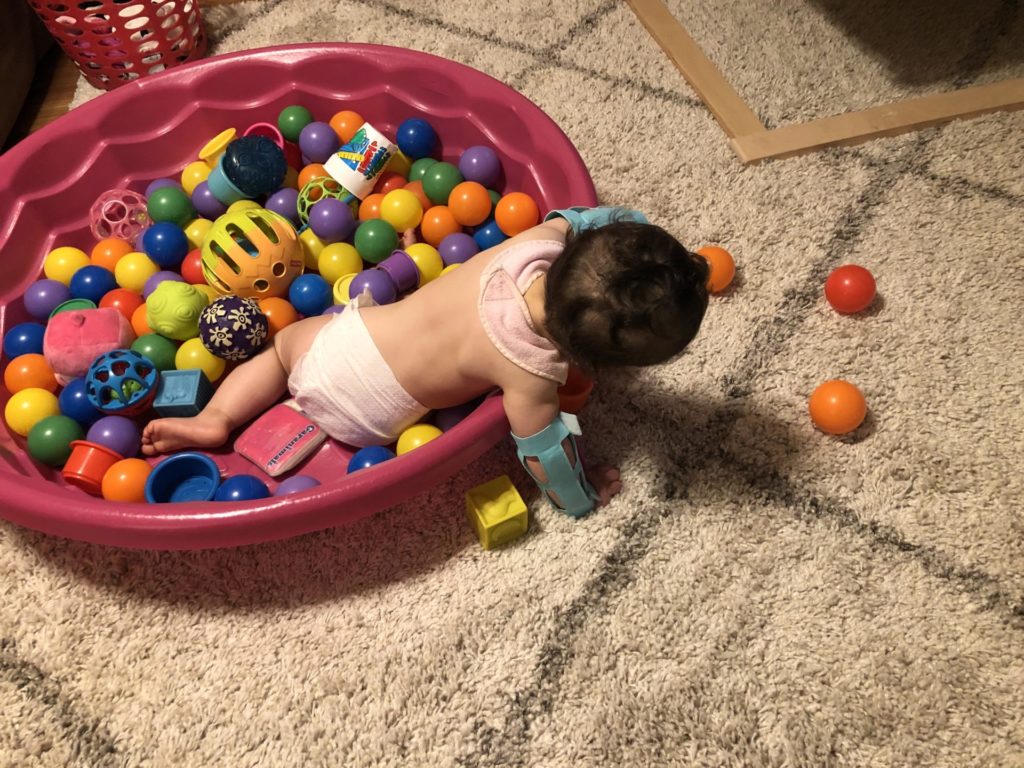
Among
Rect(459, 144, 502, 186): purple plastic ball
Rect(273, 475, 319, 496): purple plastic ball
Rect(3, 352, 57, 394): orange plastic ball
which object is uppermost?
Rect(459, 144, 502, 186): purple plastic ball

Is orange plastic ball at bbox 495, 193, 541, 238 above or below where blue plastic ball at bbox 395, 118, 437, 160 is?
below

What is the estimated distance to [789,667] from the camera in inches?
32.7

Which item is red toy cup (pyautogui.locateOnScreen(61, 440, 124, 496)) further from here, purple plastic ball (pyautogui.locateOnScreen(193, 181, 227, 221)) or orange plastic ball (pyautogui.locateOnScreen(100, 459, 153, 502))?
purple plastic ball (pyautogui.locateOnScreen(193, 181, 227, 221))

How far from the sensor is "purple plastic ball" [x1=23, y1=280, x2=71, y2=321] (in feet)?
3.75

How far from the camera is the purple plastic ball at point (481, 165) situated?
120 centimetres

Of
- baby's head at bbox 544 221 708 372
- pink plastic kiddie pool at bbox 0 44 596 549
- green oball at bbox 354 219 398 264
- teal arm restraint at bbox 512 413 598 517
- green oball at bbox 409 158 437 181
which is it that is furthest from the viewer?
green oball at bbox 409 158 437 181

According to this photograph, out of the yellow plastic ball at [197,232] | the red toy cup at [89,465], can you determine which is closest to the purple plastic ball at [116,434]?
the red toy cup at [89,465]

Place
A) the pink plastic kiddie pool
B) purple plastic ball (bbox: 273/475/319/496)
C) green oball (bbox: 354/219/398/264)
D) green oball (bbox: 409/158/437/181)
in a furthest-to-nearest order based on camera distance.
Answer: green oball (bbox: 409/158/437/181) < green oball (bbox: 354/219/398/264) < the pink plastic kiddie pool < purple plastic ball (bbox: 273/475/319/496)

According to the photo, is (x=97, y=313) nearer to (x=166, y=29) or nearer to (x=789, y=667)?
(x=166, y=29)

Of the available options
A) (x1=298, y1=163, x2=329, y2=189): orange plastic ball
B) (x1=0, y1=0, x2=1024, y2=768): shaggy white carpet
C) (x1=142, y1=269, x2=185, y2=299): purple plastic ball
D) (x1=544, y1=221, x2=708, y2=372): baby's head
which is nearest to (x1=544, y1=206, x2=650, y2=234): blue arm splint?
(x1=544, y1=221, x2=708, y2=372): baby's head

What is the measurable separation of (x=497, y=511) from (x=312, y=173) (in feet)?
2.25

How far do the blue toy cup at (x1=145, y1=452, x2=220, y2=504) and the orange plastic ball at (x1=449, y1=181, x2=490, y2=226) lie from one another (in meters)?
0.52

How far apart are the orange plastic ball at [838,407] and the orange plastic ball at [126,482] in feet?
2.77

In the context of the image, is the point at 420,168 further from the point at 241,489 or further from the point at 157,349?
the point at 241,489
